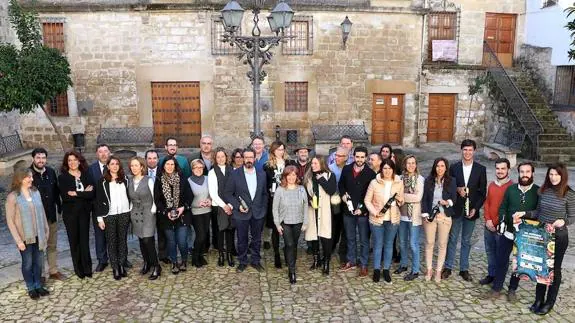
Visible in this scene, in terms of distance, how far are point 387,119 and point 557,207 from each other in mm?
12601

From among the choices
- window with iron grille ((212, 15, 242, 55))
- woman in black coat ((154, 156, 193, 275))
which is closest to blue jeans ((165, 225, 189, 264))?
woman in black coat ((154, 156, 193, 275))

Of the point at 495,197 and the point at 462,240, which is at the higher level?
the point at 495,197

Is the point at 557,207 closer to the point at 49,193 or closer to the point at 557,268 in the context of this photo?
the point at 557,268

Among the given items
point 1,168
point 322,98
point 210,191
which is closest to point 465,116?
point 322,98

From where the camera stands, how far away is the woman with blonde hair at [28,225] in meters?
5.30

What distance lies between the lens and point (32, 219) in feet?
17.7

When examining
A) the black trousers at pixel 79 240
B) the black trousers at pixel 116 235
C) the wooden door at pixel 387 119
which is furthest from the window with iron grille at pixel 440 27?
the black trousers at pixel 79 240

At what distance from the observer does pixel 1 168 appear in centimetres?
1223

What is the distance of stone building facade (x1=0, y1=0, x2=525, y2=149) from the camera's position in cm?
1553

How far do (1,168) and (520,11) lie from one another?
1845 centimetres

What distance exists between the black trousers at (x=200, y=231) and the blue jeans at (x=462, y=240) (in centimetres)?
325

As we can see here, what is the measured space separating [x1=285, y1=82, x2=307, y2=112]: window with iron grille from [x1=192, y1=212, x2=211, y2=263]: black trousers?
34.4ft

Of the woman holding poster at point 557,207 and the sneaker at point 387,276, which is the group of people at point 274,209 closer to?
the sneaker at point 387,276

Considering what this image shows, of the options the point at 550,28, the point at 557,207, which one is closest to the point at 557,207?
the point at 557,207
